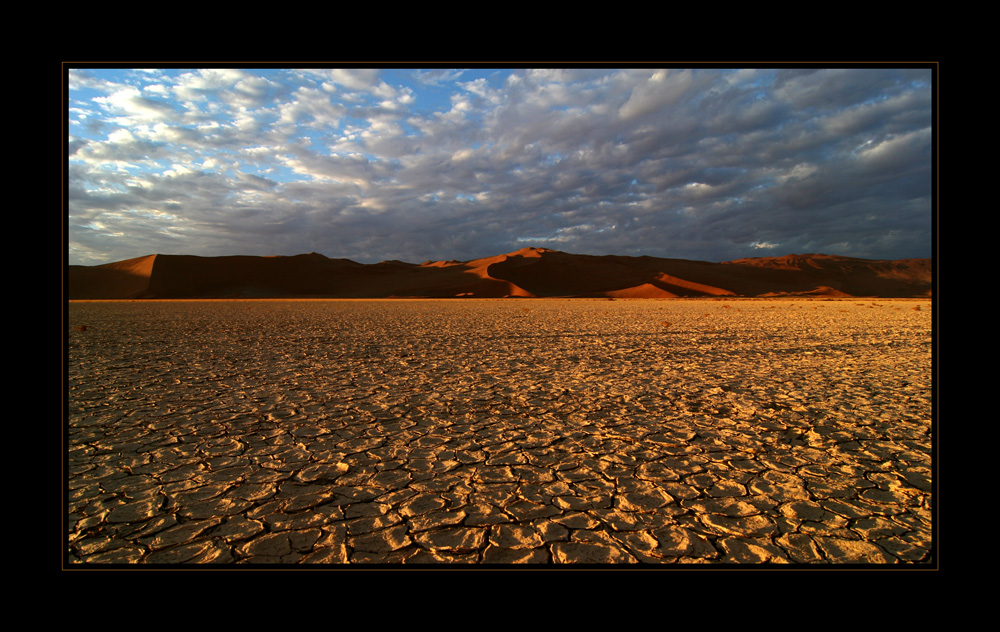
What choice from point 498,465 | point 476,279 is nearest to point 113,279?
point 476,279

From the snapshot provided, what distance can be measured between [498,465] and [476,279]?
54.1 metres

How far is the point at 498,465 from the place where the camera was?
2693mm

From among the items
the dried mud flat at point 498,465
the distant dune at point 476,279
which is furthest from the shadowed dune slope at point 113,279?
the dried mud flat at point 498,465

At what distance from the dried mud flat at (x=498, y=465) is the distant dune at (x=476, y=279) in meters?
42.8

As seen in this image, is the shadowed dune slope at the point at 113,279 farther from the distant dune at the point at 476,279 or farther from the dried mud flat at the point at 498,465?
the dried mud flat at the point at 498,465

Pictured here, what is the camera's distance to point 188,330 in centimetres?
1130

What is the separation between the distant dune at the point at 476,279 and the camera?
50875mm

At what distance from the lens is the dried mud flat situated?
6.03 ft

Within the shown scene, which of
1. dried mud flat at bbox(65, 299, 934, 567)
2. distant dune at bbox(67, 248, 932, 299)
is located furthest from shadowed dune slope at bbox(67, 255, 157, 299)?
dried mud flat at bbox(65, 299, 934, 567)

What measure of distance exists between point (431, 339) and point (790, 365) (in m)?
6.62

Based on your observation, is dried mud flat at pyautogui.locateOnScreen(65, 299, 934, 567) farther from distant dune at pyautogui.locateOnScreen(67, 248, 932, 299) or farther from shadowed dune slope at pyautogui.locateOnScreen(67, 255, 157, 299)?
shadowed dune slope at pyautogui.locateOnScreen(67, 255, 157, 299)

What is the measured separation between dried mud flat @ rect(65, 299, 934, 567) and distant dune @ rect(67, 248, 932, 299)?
140ft
